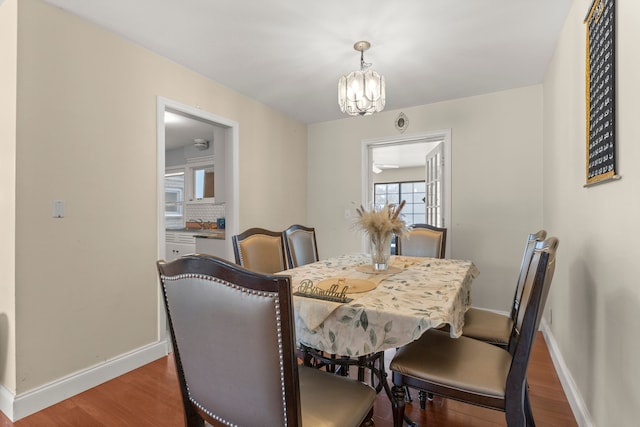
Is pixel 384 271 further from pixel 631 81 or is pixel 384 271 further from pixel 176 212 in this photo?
pixel 176 212

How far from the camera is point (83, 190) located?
199 centimetres

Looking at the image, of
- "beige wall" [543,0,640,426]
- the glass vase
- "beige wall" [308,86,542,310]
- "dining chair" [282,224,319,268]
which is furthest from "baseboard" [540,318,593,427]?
"dining chair" [282,224,319,268]

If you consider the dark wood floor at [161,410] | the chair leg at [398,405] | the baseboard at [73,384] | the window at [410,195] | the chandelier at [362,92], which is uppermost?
the chandelier at [362,92]

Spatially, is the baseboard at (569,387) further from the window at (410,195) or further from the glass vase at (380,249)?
the window at (410,195)

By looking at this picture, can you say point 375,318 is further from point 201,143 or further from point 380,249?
point 201,143

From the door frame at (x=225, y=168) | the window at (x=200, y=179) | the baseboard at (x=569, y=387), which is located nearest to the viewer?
the baseboard at (x=569, y=387)

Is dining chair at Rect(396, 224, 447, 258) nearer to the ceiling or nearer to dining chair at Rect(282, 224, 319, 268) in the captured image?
dining chair at Rect(282, 224, 319, 268)

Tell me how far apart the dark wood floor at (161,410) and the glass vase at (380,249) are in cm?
80

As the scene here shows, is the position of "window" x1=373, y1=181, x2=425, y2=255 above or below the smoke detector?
below

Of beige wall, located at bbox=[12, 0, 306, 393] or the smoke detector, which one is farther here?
the smoke detector

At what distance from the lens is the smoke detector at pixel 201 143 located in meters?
5.04

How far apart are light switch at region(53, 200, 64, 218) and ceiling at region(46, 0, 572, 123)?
117 cm

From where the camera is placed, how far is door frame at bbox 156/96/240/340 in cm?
244

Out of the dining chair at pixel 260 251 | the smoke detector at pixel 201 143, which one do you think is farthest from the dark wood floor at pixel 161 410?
the smoke detector at pixel 201 143
